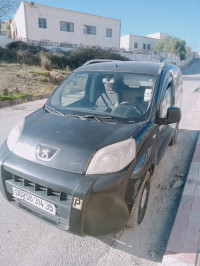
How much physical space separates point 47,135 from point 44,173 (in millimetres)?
438

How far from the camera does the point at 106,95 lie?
9.77ft

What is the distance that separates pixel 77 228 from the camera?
1759 mm

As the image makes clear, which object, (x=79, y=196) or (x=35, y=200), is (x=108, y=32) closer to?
(x=35, y=200)

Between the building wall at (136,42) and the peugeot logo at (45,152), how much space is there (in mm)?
48235

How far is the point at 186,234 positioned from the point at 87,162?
4.20 ft

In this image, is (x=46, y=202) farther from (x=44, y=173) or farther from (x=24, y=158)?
(x=24, y=158)

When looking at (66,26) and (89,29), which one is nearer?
(66,26)

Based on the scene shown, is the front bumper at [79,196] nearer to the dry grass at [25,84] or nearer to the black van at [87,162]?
the black van at [87,162]

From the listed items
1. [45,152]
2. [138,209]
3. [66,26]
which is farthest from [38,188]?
[66,26]

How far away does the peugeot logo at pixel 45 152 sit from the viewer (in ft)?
6.26

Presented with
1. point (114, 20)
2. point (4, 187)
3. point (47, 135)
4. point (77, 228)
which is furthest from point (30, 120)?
point (114, 20)

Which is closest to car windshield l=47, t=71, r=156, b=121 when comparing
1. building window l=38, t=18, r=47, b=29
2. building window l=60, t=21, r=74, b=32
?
building window l=38, t=18, r=47, b=29

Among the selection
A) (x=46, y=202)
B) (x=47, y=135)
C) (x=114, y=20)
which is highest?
(x=114, y=20)

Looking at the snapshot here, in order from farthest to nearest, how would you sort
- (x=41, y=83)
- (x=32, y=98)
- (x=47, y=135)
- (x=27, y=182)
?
(x=41, y=83)
(x=32, y=98)
(x=47, y=135)
(x=27, y=182)
